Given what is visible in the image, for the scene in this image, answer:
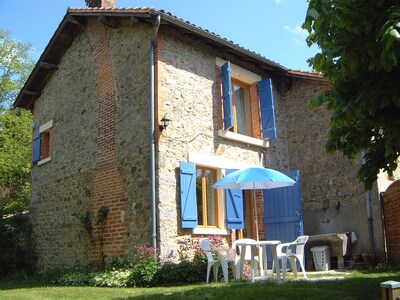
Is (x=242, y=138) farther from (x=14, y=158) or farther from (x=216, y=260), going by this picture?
(x=14, y=158)

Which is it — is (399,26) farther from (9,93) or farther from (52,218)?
(9,93)

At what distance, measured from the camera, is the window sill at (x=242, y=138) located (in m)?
10.5

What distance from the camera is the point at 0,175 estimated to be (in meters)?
21.7

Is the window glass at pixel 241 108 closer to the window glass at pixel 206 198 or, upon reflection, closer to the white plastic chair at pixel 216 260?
the window glass at pixel 206 198

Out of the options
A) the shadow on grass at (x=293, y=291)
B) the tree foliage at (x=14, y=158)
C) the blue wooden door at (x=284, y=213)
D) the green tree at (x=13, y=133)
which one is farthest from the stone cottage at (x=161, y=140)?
the tree foliage at (x=14, y=158)

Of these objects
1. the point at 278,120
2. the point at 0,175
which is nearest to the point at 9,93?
the point at 0,175

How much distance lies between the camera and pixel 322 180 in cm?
1166

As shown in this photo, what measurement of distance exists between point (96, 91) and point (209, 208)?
407cm

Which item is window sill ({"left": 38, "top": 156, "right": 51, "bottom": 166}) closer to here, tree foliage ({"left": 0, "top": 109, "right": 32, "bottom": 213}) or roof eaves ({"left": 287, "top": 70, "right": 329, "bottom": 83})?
roof eaves ({"left": 287, "top": 70, "right": 329, "bottom": 83})

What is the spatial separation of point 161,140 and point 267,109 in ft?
11.5

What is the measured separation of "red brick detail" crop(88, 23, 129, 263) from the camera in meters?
9.83

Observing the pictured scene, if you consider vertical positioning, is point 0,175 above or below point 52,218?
above

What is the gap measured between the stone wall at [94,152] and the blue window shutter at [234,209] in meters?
1.94

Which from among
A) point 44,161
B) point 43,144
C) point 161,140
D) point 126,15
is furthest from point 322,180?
point 43,144
